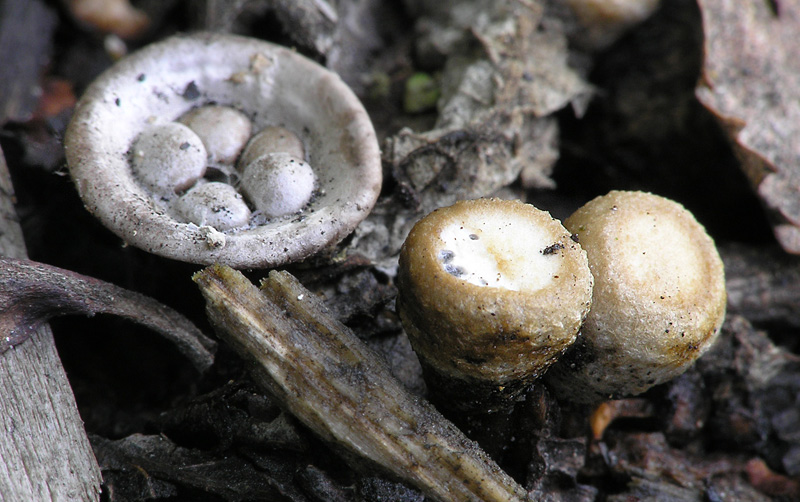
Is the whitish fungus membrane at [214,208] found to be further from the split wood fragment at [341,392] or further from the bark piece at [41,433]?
the bark piece at [41,433]

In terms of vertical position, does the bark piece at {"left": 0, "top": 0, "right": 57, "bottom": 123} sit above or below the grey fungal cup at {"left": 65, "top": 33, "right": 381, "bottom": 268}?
below

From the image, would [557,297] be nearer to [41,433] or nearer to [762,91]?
[41,433]

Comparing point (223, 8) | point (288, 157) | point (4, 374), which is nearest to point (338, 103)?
point (288, 157)

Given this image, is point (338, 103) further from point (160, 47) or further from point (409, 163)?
point (160, 47)

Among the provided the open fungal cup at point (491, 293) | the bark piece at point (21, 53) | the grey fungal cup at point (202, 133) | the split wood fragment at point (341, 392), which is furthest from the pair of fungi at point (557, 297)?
the bark piece at point (21, 53)

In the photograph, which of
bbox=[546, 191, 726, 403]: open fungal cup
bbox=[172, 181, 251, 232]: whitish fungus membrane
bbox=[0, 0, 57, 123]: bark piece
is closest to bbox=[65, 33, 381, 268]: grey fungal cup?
bbox=[172, 181, 251, 232]: whitish fungus membrane

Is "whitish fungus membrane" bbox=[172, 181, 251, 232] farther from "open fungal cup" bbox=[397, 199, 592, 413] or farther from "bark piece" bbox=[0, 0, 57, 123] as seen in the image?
"bark piece" bbox=[0, 0, 57, 123]
